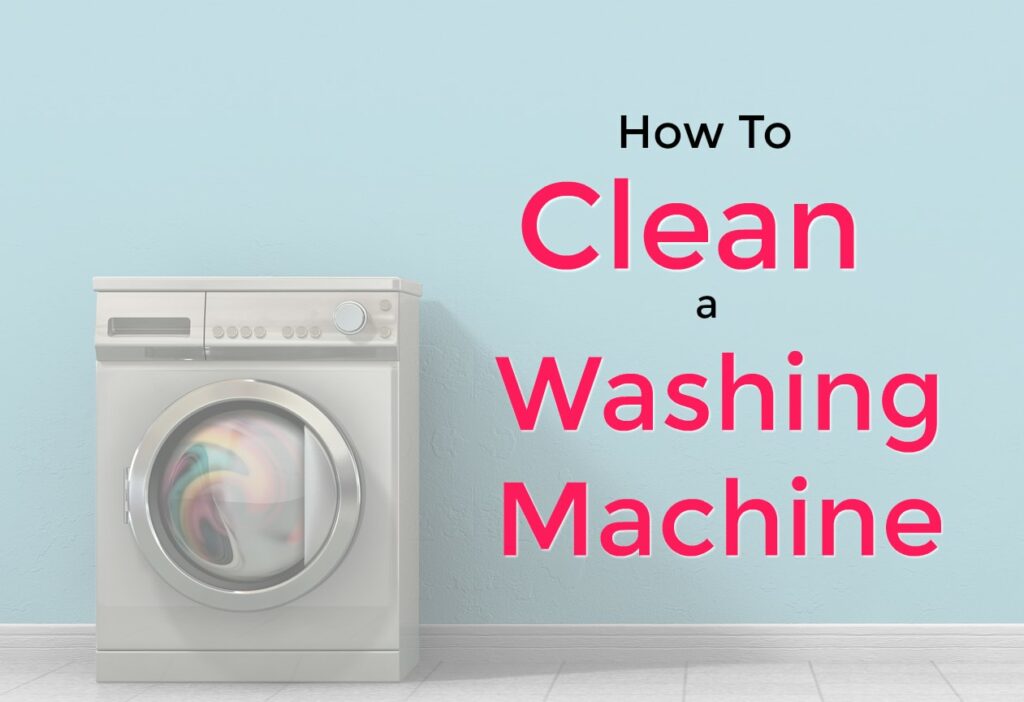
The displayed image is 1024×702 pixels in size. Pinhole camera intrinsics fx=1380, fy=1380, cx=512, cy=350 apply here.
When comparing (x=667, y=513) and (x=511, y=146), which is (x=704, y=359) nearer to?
(x=667, y=513)

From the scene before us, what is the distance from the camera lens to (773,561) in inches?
131

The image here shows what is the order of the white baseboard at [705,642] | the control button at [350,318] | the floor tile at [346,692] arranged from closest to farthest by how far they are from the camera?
the floor tile at [346,692] → the control button at [350,318] → the white baseboard at [705,642]

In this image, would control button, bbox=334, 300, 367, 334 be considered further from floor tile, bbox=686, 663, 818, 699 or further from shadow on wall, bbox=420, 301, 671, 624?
floor tile, bbox=686, 663, 818, 699

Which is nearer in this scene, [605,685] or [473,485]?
[605,685]

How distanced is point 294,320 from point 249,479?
0.36 metres

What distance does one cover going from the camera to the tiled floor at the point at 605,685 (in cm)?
292

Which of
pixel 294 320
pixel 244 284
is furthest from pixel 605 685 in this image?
pixel 244 284

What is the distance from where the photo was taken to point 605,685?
3064 millimetres

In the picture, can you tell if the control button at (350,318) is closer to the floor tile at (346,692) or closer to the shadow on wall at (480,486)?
the shadow on wall at (480,486)

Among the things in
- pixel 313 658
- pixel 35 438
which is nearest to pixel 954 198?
pixel 313 658

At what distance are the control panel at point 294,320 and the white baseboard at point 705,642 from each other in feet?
2.63

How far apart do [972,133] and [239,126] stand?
179cm

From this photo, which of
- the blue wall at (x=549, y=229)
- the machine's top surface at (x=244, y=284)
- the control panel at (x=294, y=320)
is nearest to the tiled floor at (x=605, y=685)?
the blue wall at (x=549, y=229)

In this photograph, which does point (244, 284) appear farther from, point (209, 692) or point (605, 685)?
point (605, 685)
